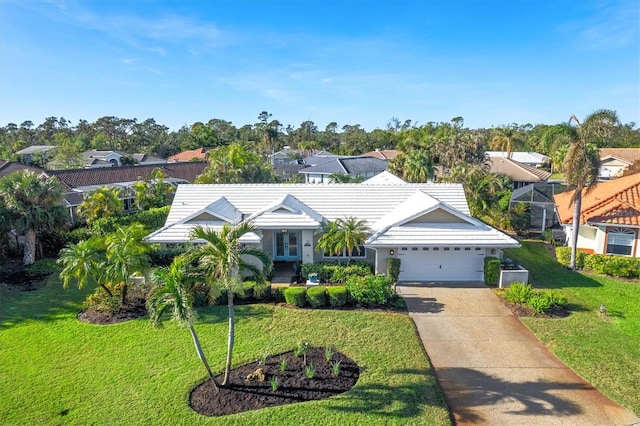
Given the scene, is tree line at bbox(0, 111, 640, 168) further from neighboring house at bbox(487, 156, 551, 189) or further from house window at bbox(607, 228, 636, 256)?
house window at bbox(607, 228, 636, 256)

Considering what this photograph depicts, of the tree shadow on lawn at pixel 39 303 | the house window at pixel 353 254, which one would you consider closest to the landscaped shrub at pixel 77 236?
the tree shadow on lawn at pixel 39 303

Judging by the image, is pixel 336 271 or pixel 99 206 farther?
pixel 99 206

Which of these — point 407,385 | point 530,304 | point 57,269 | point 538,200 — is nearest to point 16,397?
point 407,385

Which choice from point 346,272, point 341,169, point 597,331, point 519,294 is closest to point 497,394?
point 597,331

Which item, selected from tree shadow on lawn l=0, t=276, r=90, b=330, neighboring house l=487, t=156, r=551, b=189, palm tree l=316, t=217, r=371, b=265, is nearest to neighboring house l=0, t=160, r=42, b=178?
tree shadow on lawn l=0, t=276, r=90, b=330

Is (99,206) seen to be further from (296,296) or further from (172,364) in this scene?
(172,364)

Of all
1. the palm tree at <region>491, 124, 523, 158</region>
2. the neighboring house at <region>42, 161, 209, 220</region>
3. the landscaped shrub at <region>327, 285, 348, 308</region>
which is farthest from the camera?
the palm tree at <region>491, 124, 523, 158</region>

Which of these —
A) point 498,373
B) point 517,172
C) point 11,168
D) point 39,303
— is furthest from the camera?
point 11,168
